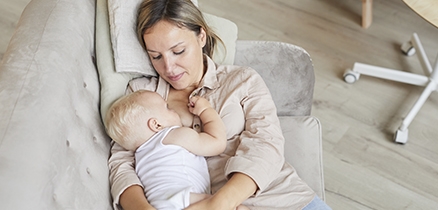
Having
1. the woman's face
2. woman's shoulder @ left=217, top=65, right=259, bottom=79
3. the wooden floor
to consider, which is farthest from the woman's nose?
the wooden floor

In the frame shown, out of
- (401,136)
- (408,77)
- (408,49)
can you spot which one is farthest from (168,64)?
(408,49)

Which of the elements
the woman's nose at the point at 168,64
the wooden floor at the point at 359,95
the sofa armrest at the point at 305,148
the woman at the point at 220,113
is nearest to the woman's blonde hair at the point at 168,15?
the woman at the point at 220,113

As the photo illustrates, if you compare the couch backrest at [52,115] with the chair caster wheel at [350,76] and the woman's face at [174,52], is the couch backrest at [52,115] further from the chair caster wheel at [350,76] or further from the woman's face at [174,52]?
the chair caster wheel at [350,76]

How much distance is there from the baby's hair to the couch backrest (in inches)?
2.7

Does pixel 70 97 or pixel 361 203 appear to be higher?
pixel 70 97

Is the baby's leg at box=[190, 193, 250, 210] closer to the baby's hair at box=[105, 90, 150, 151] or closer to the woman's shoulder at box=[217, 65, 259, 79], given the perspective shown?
the baby's hair at box=[105, 90, 150, 151]

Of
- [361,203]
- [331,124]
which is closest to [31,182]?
[361,203]

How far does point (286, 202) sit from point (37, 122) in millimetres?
729

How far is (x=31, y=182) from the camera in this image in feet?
3.32

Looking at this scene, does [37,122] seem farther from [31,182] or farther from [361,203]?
[361,203]

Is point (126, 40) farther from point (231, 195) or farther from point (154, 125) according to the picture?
point (231, 195)

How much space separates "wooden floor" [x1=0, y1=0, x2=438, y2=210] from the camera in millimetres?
2143

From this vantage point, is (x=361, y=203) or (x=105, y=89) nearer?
(x=105, y=89)

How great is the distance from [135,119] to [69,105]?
18 cm
